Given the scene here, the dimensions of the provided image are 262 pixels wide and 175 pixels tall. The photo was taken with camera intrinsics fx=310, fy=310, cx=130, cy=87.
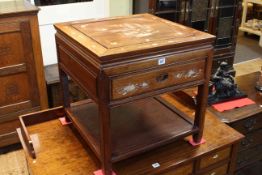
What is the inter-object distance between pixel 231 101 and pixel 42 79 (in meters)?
1.29

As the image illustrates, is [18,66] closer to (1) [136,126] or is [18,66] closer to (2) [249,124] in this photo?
(1) [136,126]

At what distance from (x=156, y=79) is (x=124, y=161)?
1.36ft

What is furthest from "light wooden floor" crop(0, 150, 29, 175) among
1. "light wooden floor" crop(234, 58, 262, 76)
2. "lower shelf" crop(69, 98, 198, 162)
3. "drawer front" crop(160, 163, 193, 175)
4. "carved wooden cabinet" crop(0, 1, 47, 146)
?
"light wooden floor" crop(234, 58, 262, 76)

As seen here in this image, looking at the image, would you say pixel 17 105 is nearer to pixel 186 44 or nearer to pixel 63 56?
pixel 63 56

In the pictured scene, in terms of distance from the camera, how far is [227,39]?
355 cm

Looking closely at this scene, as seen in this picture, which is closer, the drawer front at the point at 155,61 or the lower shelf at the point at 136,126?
the drawer front at the point at 155,61

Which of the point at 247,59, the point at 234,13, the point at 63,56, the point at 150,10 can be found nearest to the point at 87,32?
the point at 63,56

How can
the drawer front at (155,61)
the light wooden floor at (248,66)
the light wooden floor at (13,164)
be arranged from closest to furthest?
the drawer front at (155,61)
the light wooden floor at (13,164)
the light wooden floor at (248,66)

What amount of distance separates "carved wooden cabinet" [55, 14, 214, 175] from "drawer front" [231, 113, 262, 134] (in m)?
0.45

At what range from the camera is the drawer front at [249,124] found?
1770mm

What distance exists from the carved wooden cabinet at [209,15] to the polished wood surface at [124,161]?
1603 mm

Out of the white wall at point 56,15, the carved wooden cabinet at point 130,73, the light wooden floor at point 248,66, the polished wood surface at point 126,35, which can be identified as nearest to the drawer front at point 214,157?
the carved wooden cabinet at point 130,73

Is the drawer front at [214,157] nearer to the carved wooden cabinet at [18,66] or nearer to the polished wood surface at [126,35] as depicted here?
the polished wood surface at [126,35]

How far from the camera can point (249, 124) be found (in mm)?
1831
